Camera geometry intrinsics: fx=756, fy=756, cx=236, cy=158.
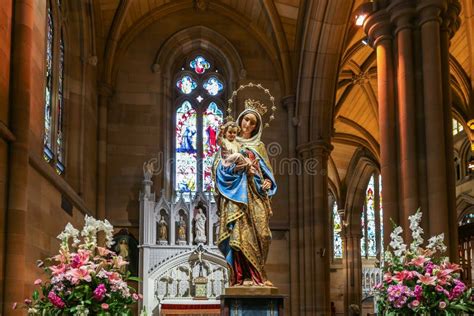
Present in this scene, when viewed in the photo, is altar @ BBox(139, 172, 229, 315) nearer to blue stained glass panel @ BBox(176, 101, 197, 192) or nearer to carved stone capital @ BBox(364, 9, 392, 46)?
blue stained glass panel @ BBox(176, 101, 197, 192)

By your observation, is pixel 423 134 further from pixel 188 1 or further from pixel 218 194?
pixel 188 1

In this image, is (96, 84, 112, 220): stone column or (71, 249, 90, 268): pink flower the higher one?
(96, 84, 112, 220): stone column

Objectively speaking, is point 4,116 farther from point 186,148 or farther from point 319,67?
point 319,67

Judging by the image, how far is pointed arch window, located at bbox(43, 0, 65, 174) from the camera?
14.5 meters

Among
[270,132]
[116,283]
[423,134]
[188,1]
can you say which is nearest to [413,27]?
[423,134]

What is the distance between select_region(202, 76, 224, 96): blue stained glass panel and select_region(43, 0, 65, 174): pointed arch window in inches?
200

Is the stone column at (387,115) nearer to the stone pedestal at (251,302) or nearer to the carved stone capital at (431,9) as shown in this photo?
the carved stone capital at (431,9)

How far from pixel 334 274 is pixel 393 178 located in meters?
24.3

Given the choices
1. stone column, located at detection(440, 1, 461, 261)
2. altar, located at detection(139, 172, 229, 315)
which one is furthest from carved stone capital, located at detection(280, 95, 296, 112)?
stone column, located at detection(440, 1, 461, 261)

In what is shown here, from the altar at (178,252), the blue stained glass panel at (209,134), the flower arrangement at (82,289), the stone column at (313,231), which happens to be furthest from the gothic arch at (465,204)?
the flower arrangement at (82,289)

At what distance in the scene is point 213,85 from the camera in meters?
20.3

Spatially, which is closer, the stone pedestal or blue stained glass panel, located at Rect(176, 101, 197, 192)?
the stone pedestal

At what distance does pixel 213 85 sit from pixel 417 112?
385 inches

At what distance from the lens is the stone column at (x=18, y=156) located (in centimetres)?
956
